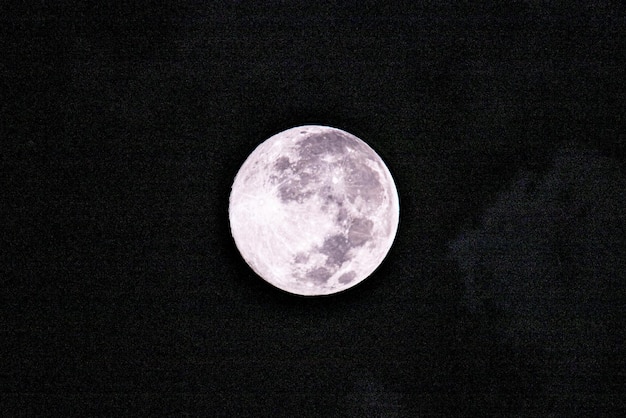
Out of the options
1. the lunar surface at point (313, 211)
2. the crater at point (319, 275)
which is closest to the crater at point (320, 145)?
the lunar surface at point (313, 211)

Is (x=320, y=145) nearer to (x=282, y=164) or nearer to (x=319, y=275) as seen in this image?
(x=282, y=164)

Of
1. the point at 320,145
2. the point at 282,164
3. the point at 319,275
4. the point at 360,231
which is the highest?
the point at 320,145

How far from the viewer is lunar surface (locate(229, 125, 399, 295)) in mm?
2203

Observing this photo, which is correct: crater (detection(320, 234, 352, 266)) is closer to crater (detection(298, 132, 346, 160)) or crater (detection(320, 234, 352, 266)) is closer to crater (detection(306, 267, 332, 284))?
crater (detection(306, 267, 332, 284))

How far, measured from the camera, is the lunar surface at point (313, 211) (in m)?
2.20

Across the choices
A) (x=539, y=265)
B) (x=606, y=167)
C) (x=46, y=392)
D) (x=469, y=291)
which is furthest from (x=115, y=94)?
(x=606, y=167)

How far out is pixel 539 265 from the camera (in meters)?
2.82

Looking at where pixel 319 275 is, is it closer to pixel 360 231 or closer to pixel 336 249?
pixel 336 249

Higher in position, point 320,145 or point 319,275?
point 320,145

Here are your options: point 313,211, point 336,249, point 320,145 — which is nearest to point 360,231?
point 336,249

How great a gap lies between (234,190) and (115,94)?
1.04 m

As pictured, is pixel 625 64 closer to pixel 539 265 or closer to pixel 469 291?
pixel 539 265

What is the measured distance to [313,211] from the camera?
7.19 feet

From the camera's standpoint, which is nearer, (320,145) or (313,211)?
(313,211)
